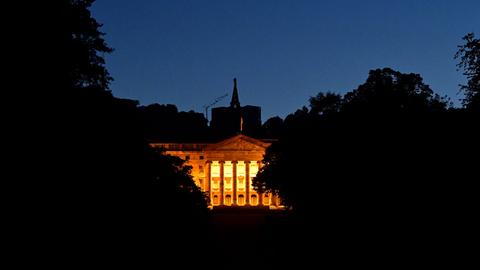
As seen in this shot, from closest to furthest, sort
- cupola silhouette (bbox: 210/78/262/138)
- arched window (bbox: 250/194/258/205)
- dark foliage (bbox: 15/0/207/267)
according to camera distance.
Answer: dark foliage (bbox: 15/0/207/267), arched window (bbox: 250/194/258/205), cupola silhouette (bbox: 210/78/262/138)

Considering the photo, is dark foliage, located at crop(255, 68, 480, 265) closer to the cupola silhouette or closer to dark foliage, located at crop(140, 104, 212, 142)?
the cupola silhouette

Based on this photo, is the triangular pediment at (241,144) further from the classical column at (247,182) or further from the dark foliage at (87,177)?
the dark foliage at (87,177)

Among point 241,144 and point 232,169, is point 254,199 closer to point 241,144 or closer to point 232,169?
point 232,169

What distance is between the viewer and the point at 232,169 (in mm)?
81625

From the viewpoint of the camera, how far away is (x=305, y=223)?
106 ft

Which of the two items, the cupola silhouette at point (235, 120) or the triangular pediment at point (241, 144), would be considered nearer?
the triangular pediment at point (241, 144)

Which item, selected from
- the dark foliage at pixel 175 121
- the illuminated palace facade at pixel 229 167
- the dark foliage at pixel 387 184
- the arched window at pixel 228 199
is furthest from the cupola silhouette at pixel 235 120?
the dark foliage at pixel 387 184

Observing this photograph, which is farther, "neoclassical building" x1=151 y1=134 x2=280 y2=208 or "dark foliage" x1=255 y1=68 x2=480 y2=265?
"neoclassical building" x1=151 y1=134 x2=280 y2=208

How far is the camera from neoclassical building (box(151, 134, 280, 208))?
264ft

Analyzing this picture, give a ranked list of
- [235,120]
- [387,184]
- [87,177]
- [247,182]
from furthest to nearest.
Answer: [235,120] < [247,182] < [387,184] < [87,177]

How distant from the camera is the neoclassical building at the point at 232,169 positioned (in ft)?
264

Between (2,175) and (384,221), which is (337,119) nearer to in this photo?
(384,221)

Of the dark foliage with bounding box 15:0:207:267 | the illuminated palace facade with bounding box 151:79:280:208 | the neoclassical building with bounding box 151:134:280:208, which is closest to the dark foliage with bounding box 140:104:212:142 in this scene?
the illuminated palace facade with bounding box 151:79:280:208

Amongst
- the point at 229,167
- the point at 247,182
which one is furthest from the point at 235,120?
the point at 247,182
